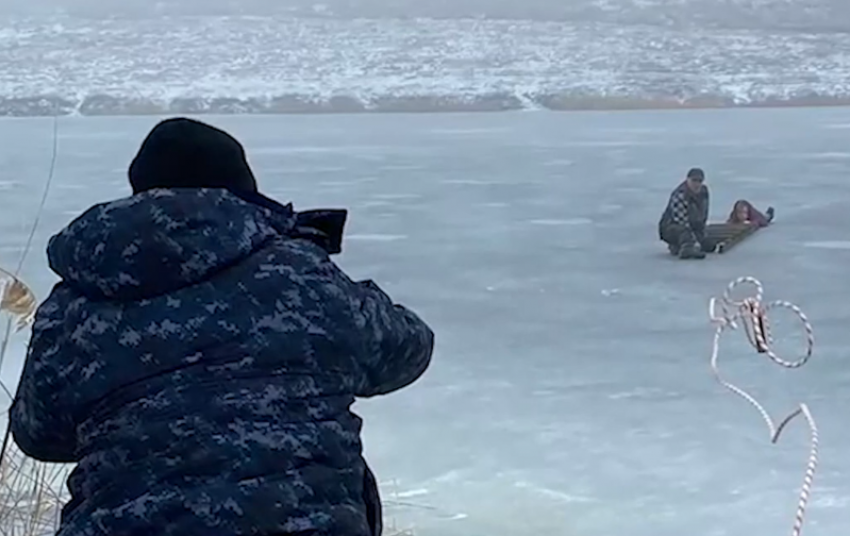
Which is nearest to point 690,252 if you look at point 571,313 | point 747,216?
point 747,216

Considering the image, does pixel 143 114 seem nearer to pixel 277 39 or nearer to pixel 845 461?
pixel 277 39

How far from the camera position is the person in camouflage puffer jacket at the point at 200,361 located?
1086mm

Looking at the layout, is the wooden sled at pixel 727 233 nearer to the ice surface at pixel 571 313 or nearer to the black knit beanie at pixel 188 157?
the ice surface at pixel 571 313

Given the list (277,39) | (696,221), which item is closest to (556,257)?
(696,221)

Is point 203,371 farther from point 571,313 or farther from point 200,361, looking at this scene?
point 571,313

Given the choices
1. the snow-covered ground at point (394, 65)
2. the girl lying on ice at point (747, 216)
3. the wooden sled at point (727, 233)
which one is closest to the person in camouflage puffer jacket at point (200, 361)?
the wooden sled at point (727, 233)

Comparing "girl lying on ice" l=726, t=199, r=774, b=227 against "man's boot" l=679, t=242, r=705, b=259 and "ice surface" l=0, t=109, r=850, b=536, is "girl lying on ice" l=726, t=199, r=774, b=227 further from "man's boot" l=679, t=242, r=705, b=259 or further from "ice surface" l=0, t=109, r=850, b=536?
"man's boot" l=679, t=242, r=705, b=259

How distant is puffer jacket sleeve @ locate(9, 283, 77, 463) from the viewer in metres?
1.13

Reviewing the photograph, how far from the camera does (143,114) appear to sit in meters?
12.3

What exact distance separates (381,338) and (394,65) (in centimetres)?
1286

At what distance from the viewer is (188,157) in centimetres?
114

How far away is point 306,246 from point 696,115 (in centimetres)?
1199

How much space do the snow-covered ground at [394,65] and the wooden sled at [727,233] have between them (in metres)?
6.89

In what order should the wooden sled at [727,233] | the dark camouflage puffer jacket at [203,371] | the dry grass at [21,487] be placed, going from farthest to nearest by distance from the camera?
1. the wooden sled at [727,233]
2. the dry grass at [21,487]
3. the dark camouflage puffer jacket at [203,371]
